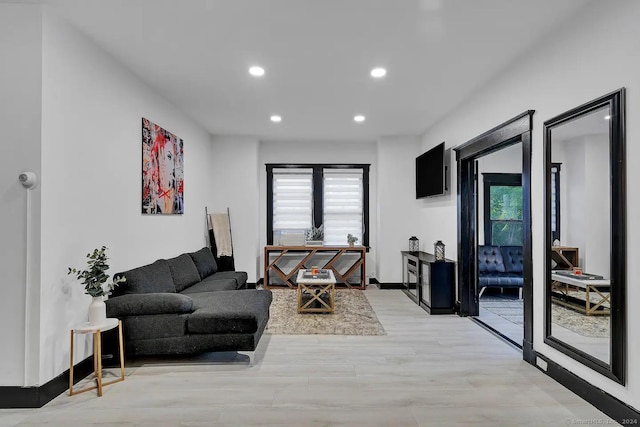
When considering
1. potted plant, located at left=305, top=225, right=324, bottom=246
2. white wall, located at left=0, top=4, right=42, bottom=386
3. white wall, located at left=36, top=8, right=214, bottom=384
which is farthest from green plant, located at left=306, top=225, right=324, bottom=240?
white wall, located at left=0, top=4, right=42, bottom=386

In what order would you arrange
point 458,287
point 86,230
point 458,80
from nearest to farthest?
point 86,230, point 458,80, point 458,287

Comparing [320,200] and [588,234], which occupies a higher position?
[320,200]

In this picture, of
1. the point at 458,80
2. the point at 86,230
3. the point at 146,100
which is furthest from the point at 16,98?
the point at 458,80

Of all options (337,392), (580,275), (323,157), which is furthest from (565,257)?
(323,157)

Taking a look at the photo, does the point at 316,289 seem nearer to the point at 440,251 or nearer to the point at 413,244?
the point at 440,251

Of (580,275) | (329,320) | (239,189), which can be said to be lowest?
(329,320)

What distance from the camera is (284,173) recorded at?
7031 millimetres

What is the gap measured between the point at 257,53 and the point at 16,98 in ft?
6.05

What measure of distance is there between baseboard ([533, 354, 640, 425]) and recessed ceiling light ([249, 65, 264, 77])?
370cm

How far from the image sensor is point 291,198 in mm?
7055

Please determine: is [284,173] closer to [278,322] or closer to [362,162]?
[362,162]

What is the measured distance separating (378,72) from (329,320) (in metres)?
2.95

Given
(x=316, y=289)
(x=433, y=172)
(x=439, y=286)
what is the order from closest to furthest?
(x=439, y=286) < (x=316, y=289) < (x=433, y=172)

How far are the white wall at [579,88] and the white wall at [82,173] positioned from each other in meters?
3.81
